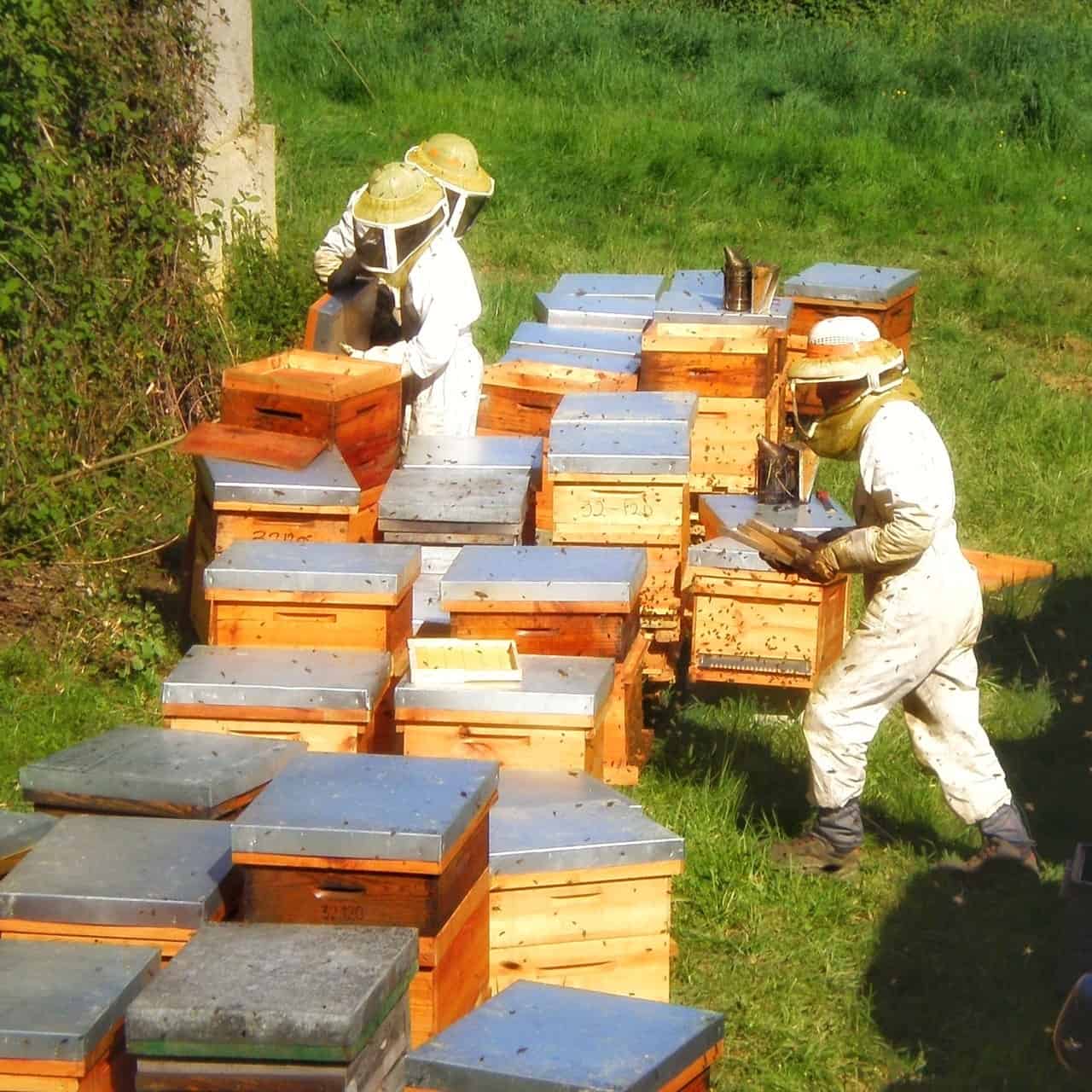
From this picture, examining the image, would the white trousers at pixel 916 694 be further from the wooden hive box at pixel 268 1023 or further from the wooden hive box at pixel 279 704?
the wooden hive box at pixel 268 1023

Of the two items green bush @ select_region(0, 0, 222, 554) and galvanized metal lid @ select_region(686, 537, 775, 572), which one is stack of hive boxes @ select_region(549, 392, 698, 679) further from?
green bush @ select_region(0, 0, 222, 554)

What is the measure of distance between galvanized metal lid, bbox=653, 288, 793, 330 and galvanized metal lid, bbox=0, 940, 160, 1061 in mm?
4507

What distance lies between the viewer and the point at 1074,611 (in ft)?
24.3

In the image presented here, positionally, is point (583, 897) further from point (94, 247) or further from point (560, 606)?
point (94, 247)

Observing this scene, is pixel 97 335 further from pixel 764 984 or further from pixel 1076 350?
pixel 1076 350

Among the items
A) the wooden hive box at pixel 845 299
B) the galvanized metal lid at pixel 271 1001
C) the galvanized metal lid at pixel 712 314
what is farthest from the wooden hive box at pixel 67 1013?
the wooden hive box at pixel 845 299

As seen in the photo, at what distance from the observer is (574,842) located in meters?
3.81

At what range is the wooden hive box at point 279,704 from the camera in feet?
14.3

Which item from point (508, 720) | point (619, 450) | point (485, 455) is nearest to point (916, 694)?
point (619, 450)

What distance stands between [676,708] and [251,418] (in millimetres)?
1982

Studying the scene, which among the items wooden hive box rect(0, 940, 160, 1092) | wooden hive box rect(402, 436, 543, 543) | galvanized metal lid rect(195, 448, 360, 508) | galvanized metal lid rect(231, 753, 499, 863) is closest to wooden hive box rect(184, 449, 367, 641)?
galvanized metal lid rect(195, 448, 360, 508)

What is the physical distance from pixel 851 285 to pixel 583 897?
526 centimetres

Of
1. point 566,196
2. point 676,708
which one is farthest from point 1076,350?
point 676,708

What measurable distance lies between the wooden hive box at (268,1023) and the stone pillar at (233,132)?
256 inches
